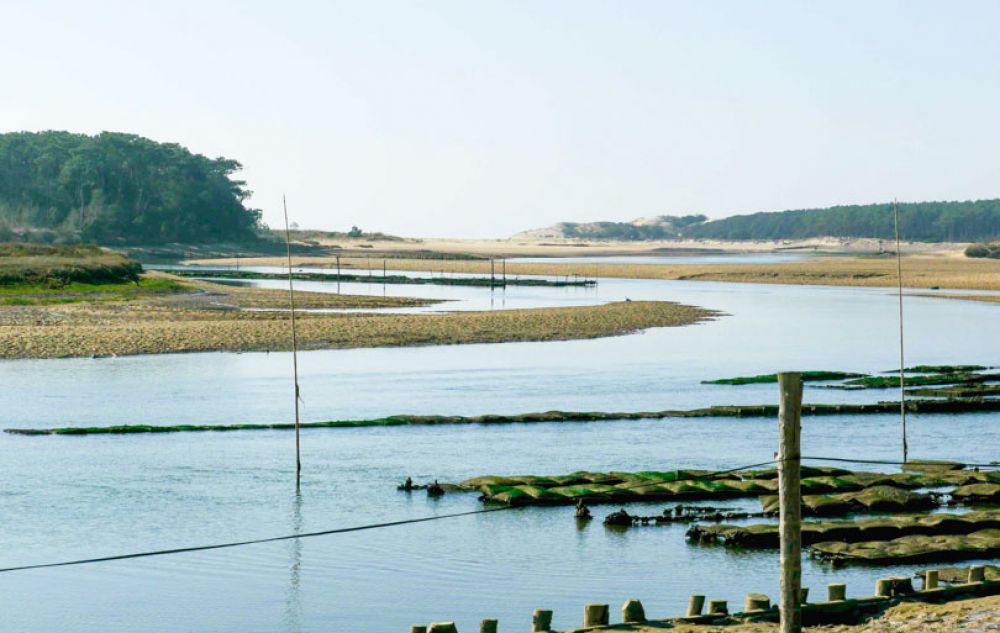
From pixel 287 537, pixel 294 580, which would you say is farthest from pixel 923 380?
pixel 294 580

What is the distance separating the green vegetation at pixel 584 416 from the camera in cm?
4547

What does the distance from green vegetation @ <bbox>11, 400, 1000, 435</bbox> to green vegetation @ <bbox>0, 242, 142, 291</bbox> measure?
50.1 m

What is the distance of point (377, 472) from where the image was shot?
Answer: 1516 inches

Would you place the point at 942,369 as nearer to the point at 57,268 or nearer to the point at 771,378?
the point at 771,378

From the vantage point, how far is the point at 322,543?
30.6m

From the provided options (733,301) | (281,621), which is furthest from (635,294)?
(281,621)

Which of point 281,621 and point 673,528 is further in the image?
point 673,528

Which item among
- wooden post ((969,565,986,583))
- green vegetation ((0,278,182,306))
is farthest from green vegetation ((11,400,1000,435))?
green vegetation ((0,278,182,306))

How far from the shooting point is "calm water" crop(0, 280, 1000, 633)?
2603 cm

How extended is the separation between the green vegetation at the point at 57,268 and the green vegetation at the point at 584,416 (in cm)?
5008

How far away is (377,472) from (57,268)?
214 feet

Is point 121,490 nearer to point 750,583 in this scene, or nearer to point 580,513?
point 580,513

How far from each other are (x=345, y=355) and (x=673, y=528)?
41.0 m

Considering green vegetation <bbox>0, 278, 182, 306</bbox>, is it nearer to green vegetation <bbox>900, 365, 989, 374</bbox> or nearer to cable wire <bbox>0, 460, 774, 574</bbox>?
green vegetation <bbox>900, 365, 989, 374</bbox>
